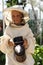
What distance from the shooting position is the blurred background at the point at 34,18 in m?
3.50

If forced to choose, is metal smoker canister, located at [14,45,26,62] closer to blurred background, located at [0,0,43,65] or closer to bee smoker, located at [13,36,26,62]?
bee smoker, located at [13,36,26,62]

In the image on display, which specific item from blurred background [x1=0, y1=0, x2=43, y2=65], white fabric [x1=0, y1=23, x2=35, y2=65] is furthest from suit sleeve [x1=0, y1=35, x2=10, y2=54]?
blurred background [x1=0, y1=0, x2=43, y2=65]

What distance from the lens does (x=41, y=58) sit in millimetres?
3439

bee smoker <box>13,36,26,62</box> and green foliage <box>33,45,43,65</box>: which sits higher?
bee smoker <box>13,36,26,62</box>

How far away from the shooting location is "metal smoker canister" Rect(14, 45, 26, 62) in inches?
91.5

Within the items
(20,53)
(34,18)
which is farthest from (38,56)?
(20,53)

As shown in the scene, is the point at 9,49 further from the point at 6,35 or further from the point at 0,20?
the point at 0,20

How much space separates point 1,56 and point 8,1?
2.56 ft

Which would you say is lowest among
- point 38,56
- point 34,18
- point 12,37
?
point 38,56

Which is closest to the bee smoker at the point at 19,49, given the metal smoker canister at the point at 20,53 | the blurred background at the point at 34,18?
the metal smoker canister at the point at 20,53

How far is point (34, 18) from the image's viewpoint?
163 inches

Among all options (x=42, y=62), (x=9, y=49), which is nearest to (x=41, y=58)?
(x=42, y=62)

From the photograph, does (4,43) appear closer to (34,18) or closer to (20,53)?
(20,53)

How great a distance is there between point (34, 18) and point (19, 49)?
185 centimetres
